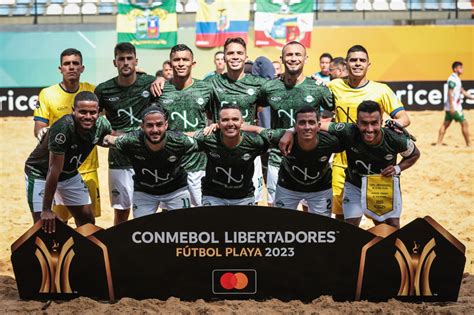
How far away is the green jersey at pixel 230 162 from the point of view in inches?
299

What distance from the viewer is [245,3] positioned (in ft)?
88.6

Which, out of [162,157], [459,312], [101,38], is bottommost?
[459,312]

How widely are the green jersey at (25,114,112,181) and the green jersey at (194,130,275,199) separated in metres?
0.94

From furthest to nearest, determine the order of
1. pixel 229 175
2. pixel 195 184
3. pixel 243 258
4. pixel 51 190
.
A: pixel 195 184, pixel 229 175, pixel 51 190, pixel 243 258

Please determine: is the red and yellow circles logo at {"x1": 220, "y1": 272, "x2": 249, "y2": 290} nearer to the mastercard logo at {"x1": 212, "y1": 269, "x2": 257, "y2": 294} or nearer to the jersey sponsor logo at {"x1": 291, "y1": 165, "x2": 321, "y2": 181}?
the mastercard logo at {"x1": 212, "y1": 269, "x2": 257, "y2": 294}

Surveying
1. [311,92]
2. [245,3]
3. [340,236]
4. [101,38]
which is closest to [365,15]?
[245,3]

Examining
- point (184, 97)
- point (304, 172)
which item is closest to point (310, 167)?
point (304, 172)

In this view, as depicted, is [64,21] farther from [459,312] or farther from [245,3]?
[459,312]

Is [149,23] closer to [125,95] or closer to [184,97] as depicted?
[125,95]

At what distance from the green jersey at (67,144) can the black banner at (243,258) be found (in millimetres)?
873

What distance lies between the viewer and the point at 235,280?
689cm

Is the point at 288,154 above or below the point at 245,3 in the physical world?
below

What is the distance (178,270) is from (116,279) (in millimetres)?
541

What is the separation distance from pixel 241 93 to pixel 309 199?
145 centimetres
